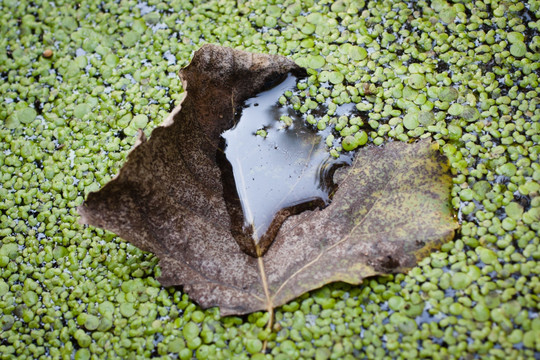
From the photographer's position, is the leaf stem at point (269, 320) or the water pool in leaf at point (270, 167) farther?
the water pool in leaf at point (270, 167)

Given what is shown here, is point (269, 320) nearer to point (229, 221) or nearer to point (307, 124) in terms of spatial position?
point (229, 221)

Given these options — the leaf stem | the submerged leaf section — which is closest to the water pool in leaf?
the submerged leaf section

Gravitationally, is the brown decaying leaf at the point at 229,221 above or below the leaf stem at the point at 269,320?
above

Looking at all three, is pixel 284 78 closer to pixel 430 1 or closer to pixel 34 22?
pixel 430 1

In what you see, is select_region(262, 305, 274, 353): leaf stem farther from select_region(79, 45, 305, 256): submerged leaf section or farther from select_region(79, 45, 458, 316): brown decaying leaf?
select_region(79, 45, 305, 256): submerged leaf section

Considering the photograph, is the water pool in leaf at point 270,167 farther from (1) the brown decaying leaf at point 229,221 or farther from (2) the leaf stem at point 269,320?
(2) the leaf stem at point 269,320

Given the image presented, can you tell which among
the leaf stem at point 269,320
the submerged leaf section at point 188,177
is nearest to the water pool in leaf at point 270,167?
the submerged leaf section at point 188,177

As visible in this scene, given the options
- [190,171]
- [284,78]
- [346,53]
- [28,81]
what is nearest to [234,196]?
[190,171]
